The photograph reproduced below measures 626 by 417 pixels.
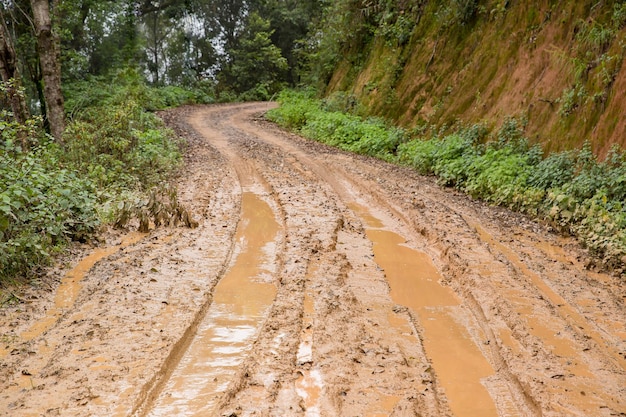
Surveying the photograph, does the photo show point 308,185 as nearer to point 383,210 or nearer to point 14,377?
point 383,210

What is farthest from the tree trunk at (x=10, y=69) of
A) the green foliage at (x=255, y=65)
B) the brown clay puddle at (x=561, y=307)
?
the green foliage at (x=255, y=65)

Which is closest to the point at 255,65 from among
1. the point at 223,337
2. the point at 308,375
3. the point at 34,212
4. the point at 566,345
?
the point at 34,212

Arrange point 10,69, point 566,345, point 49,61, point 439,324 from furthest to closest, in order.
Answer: point 49,61 < point 10,69 < point 439,324 < point 566,345

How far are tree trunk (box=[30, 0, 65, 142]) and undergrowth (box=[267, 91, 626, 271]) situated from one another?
8388 mm

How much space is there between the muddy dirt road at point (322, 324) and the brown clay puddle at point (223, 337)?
2cm

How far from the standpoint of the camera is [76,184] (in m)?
7.82

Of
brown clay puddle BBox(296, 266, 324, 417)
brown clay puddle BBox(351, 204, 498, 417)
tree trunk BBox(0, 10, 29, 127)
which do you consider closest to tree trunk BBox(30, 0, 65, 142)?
tree trunk BBox(0, 10, 29, 127)

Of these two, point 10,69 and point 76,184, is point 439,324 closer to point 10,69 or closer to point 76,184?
point 76,184

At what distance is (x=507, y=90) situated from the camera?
12836 millimetres

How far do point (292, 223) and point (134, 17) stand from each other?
29264mm

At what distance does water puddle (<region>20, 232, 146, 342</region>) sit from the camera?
465 cm

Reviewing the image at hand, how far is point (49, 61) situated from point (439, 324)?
10199 mm

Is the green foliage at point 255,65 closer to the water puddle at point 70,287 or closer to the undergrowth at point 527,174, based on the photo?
the undergrowth at point 527,174

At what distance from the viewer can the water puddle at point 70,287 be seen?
465 cm
